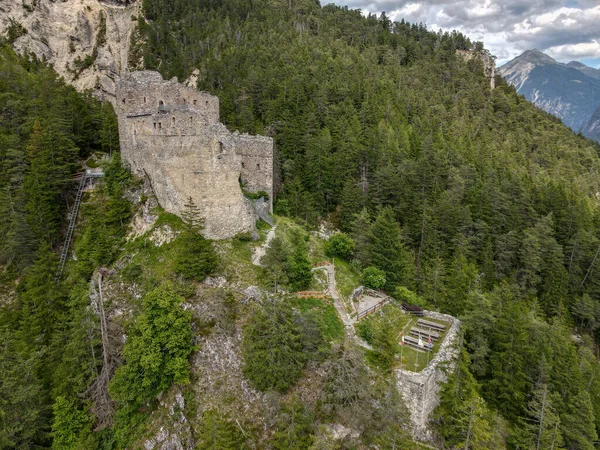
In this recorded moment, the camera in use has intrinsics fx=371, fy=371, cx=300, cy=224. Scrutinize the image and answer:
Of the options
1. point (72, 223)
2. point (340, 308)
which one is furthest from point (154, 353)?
point (72, 223)

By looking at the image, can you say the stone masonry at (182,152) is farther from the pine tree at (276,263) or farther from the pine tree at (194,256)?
the pine tree at (276,263)

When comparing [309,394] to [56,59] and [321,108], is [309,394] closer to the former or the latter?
[321,108]

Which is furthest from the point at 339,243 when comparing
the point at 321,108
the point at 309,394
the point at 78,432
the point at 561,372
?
the point at 321,108

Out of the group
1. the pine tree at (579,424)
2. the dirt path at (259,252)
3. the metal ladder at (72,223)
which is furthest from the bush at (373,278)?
the metal ladder at (72,223)

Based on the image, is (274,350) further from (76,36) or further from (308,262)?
(76,36)

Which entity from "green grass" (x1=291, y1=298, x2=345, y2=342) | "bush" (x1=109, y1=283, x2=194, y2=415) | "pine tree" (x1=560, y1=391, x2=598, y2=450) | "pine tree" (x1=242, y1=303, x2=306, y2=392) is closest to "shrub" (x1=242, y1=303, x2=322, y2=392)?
"pine tree" (x1=242, y1=303, x2=306, y2=392)

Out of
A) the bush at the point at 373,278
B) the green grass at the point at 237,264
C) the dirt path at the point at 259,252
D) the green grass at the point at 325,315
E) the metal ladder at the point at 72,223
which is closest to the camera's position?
the green grass at the point at 325,315
